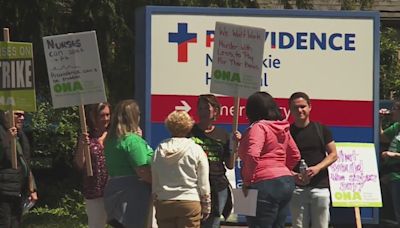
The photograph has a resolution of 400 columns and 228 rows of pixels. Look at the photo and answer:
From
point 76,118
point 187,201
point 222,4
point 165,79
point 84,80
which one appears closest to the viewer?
point 187,201

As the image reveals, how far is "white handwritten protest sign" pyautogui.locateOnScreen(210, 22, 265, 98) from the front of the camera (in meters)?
7.77

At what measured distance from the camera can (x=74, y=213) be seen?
13.6 meters

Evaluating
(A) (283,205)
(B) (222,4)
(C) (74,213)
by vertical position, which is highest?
(B) (222,4)

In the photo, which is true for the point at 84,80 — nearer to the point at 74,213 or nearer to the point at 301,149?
the point at 301,149

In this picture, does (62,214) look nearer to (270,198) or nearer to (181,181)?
(181,181)

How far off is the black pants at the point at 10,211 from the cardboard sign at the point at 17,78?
86 centimetres

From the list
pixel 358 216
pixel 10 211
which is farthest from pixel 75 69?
pixel 358 216

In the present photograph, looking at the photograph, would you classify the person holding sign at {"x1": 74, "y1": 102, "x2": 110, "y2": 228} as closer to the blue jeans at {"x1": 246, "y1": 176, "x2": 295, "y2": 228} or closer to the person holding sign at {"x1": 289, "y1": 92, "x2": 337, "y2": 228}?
the blue jeans at {"x1": 246, "y1": 176, "x2": 295, "y2": 228}

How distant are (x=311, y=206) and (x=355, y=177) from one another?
1110 mm

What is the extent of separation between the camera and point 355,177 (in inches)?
352

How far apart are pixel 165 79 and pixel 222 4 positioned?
4.32 meters

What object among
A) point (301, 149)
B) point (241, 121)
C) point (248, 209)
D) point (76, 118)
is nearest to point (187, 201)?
point (248, 209)

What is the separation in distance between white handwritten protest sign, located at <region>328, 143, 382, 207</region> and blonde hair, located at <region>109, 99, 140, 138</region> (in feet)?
8.50

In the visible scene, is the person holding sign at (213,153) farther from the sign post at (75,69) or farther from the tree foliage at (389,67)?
the tree foliage at (389,67)
